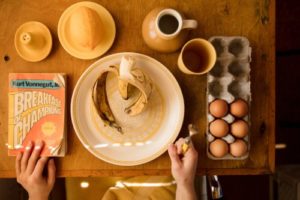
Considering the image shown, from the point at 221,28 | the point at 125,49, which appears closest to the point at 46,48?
the point at 125,49

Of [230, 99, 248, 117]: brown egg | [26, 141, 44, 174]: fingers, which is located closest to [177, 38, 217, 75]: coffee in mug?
[230, 99, 248, 117]: brown egg

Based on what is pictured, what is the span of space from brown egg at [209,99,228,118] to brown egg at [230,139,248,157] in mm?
74

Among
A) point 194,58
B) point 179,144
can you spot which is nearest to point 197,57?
point 194,58

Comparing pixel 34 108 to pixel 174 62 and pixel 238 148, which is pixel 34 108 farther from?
pixel 238 148

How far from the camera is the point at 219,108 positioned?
2.34 ft

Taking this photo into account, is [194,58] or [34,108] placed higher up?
[194,58]

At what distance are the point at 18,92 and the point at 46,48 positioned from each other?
0.41ft

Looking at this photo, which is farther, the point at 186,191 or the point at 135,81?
the point at 186,191

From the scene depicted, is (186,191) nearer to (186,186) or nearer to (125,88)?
(186,186)

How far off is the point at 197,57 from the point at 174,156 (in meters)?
0.24

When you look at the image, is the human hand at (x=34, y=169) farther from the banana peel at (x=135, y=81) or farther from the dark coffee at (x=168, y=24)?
the dark coffee at (x=168, y=24)

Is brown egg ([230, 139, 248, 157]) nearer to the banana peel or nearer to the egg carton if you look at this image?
the egg carton

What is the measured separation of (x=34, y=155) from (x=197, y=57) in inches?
18.0

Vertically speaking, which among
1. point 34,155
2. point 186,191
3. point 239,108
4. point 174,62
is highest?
point 174,62
